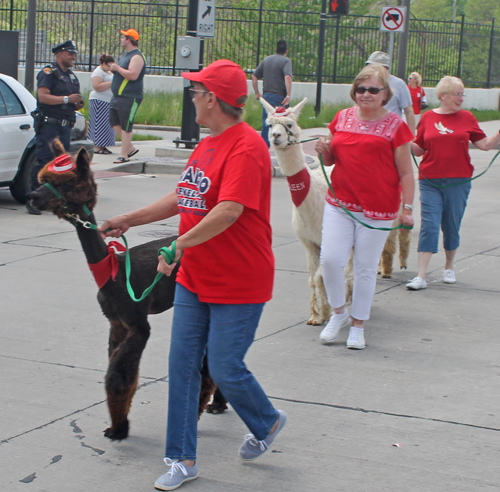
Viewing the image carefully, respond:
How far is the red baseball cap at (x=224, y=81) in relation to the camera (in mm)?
3330

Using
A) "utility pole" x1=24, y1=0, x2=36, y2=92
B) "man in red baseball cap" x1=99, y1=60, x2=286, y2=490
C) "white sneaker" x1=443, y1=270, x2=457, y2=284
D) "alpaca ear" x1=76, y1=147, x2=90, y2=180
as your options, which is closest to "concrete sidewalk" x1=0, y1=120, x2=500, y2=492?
"white sneaker" x1=443, y1=270, x2=457, y2=284

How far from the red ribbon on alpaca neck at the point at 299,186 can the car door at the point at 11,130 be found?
17.5ft

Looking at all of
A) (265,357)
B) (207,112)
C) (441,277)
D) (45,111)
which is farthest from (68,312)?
(45,111)

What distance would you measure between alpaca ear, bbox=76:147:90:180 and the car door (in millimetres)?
6685

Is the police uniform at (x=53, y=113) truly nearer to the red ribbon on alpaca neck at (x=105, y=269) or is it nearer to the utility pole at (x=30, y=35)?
the red ribbon on alpaca neck at (x=105, y=269)

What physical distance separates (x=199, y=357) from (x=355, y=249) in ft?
7.42

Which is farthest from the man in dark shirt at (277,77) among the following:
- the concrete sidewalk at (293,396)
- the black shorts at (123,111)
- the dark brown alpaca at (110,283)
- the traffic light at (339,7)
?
the dark brown alpaca at (110,283)

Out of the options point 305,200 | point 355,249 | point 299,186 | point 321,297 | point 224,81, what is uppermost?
point 224,81

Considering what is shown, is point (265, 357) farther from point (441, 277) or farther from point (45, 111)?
point (45, 111)

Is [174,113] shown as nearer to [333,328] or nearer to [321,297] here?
[321,297]

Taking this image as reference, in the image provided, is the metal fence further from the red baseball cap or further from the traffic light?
the red baseball cap

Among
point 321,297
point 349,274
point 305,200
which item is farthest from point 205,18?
point 321,297

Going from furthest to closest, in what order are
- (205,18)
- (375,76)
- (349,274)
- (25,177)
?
1. (205,18)
2. (25,177)
3. (349,274)
4. (375,76)

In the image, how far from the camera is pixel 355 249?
5.48m
